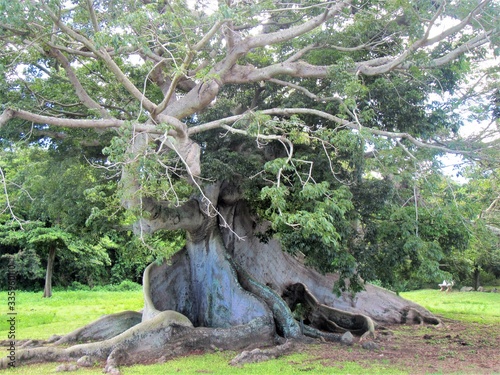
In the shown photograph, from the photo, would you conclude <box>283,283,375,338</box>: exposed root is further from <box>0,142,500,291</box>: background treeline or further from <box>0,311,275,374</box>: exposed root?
<box>0,311,275,374</box>: exposed root

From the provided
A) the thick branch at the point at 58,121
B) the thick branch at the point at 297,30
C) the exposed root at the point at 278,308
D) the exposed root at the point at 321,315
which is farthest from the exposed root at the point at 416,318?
the thick branch at the point at 58,121

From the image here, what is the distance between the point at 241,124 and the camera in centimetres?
809

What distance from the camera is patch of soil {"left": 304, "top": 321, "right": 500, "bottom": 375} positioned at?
284 inches

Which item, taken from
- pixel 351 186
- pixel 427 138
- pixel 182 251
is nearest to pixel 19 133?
pixel 182 251

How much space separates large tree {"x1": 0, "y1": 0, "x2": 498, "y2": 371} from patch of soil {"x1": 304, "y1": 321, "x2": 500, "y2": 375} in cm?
91

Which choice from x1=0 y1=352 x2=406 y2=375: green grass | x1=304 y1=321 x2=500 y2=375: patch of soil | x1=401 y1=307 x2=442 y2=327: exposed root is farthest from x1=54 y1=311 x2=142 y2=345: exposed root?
x1=401 y1=307 x2=442 y2=327: exposed root

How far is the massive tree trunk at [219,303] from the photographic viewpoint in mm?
7840

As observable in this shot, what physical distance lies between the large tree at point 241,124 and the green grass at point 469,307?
206 inches

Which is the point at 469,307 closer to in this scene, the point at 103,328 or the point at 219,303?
the point at 219,303

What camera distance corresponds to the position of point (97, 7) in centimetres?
907

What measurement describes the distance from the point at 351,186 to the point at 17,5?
6.41 metres

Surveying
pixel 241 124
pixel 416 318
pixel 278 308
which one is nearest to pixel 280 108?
pixel 241 124

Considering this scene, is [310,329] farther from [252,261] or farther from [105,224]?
[105,224]

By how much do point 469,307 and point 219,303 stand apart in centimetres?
1199
